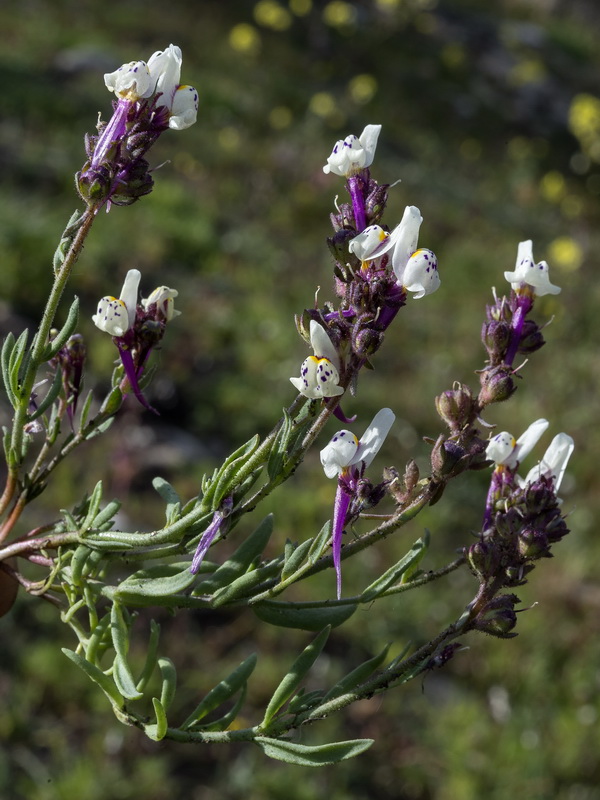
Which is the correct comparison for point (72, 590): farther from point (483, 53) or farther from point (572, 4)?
point (572, 4)

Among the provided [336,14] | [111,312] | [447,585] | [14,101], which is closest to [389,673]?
[111,312]

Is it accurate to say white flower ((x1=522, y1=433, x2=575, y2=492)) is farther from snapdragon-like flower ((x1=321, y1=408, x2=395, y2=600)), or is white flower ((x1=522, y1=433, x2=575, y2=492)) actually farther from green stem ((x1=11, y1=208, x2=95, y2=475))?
green stem ((x1=11, y1=208, x2=95, y2=475))

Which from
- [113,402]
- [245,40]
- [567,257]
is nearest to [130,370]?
[113,402]

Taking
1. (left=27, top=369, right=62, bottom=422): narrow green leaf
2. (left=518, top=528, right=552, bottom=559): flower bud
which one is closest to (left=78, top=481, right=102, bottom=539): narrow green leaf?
(left=27, top=369, right=62, bottom=422): narrow green leaf

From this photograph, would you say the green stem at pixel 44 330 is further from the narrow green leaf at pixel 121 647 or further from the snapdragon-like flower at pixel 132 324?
the narrow green leaf at pixel 121 647

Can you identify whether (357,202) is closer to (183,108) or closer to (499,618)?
(183,108)

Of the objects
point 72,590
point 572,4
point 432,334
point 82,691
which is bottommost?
point 572,4
